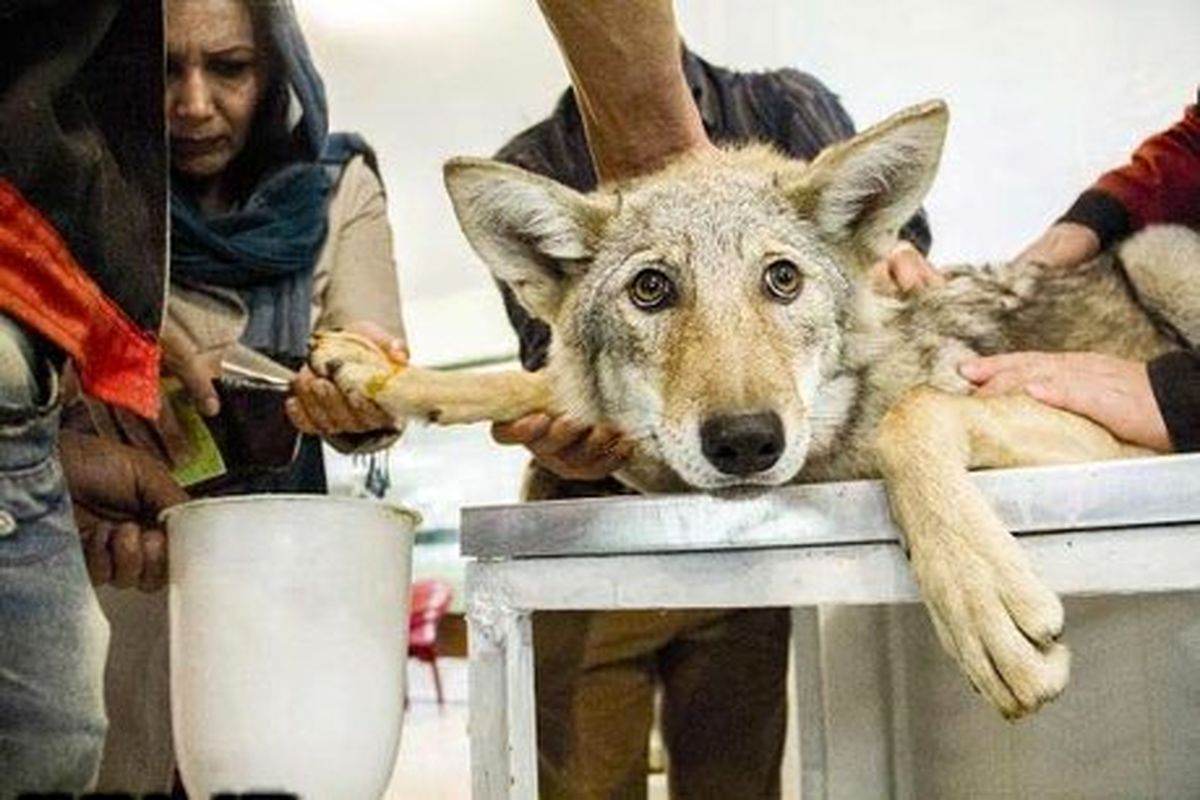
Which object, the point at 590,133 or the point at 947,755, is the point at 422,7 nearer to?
the point at 590,133

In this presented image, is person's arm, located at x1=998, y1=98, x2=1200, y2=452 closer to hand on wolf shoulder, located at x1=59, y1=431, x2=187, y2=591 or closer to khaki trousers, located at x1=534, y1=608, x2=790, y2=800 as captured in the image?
khaki trousers, located at x1=534, y1=608, x2=790, y2=800

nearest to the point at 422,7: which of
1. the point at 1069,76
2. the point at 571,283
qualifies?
the point at 1069,76

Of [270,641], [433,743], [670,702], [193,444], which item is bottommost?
[433,743]

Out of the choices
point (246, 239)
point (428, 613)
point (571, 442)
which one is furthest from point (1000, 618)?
point (428, 613)

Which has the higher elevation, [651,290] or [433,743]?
[651,290]

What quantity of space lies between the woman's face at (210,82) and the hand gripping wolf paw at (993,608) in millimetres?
1708

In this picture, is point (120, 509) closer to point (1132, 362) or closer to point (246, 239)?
point (246, 239)

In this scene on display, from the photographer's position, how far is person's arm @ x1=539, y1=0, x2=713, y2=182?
1429mm

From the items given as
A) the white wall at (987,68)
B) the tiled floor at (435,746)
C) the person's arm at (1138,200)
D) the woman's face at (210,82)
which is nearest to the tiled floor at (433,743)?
the tiled floor at (435,746)

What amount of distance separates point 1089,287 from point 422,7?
2.39 meters

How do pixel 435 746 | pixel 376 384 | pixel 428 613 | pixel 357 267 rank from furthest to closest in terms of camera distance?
pixel 428 613
pixel 435 746
pixel 357 267
pixel 376 384

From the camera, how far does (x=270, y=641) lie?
3.79ft

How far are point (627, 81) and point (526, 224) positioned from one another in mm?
219

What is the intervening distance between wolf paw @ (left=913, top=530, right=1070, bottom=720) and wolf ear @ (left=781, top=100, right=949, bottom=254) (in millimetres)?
583
